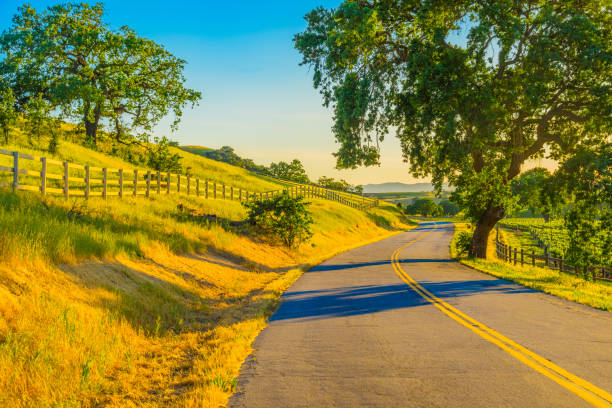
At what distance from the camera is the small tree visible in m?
31.4

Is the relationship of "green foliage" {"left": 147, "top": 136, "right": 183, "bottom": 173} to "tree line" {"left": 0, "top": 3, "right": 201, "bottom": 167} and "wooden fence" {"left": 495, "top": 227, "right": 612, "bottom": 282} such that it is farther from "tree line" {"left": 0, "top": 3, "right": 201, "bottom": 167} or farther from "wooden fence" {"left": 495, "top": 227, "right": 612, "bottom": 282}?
"wooden fence" {"left": 495, "top": 227, "right": 612, "bottom": 282}

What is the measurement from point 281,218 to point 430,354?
20.2 m

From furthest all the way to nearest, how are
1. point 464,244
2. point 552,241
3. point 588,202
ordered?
1. point 552,241
2. point 464,244
3. point 588,202

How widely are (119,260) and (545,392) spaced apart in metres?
9.84

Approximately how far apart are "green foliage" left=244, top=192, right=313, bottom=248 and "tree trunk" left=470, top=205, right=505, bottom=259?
10.2 meters

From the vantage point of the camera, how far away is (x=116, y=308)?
8.20 metres

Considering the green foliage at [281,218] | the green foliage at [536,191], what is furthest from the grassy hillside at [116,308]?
the green foliage at [536,191]

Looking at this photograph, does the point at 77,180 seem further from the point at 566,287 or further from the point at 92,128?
the point at 92,128

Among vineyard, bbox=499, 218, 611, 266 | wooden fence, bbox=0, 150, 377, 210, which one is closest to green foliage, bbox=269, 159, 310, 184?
vineyard, bbox=499, 218, 611, 266

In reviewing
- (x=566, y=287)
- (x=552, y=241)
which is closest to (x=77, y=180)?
(x=566, y=287)

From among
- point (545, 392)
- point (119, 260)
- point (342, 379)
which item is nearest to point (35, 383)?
point (342, 379)

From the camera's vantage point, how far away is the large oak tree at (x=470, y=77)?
16703 mm

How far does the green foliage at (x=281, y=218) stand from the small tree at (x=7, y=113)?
758 inches

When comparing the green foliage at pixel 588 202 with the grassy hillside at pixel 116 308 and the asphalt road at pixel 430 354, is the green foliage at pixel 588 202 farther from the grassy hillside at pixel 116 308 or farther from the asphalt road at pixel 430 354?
the grassy hillside at pixel 116 308
